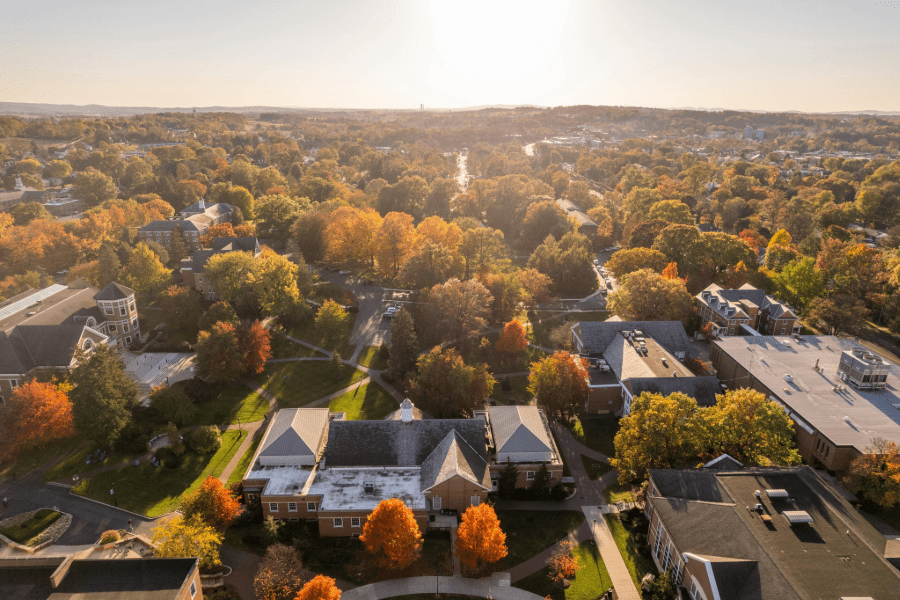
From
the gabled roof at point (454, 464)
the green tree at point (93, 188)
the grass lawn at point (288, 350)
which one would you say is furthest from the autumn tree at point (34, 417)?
the green tree at point (93, 188)

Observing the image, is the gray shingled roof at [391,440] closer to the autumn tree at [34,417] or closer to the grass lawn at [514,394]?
the grass lawn at [514,394]

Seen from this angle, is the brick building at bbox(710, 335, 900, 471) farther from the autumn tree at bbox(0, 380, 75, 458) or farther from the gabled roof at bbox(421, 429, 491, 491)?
the autumn tree at bbox(0, 380, 75, 458)

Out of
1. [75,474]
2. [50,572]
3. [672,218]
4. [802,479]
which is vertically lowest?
[75,474]

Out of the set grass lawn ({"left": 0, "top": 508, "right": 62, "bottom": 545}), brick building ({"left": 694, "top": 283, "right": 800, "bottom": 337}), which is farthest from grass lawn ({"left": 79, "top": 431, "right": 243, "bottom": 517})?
brick building ({"left": 694, "top": 283, "right": 800, "bottom": 337})

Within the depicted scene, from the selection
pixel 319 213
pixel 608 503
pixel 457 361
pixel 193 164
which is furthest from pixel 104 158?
pixel 608 503

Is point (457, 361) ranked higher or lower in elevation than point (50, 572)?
higher

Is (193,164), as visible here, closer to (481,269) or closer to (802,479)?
(481,269)
